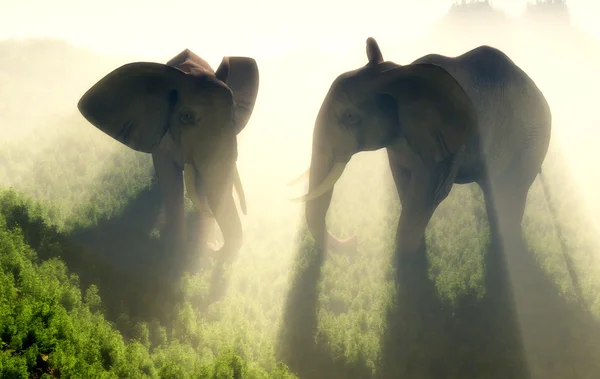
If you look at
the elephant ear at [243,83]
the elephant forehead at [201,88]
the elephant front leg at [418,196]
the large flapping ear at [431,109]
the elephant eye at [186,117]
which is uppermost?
the elephant ear at [243,83]

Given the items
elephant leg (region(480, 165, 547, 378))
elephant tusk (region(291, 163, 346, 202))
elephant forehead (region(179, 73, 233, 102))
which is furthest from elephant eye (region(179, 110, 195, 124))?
elephant leg (region(480, 165, 547, 378))

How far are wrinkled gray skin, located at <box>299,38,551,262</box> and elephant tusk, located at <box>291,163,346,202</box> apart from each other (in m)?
0.01

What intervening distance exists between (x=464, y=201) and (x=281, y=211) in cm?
367

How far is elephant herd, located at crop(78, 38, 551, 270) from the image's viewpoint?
5.76m

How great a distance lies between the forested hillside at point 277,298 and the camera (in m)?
4.00

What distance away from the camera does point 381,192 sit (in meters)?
9.85

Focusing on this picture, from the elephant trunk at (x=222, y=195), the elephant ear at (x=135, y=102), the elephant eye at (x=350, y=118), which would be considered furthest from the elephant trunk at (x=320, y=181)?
the elephant ear at (x=135, y=102)

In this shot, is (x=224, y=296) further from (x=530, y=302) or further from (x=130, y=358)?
(x=530, y=302)

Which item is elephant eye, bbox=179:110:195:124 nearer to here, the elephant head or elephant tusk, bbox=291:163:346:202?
the elephant head

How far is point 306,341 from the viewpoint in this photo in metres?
5.75

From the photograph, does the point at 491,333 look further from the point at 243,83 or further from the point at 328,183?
the point at 243,83

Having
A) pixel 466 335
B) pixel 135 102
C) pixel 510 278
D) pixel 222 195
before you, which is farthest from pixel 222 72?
pixel 510 278

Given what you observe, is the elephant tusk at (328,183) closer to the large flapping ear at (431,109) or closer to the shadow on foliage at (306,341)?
the large flapping ear at (431,109)

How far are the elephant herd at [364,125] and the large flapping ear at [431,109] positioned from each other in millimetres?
13
